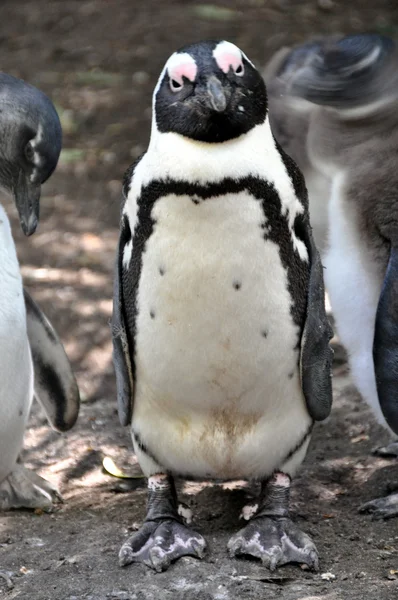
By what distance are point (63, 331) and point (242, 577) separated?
2.31 m

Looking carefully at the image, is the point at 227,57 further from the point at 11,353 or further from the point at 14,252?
the point at 11,353

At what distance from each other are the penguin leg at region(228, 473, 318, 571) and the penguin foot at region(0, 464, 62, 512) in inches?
32.7

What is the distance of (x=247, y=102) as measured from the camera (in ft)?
9.37

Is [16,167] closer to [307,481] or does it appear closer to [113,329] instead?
[113,329]

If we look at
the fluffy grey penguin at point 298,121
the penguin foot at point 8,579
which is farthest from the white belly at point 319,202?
the penguin foot at point 8,579

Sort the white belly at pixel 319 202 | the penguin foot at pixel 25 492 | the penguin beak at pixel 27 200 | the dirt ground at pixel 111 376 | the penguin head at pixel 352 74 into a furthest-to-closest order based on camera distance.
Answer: the white belly at pixel 319 202
the penguin head at pixel 352 74
the penguin foot at pixel 25 492
the penguin beak at pixel 27 200
the dirt ground at pixel 111 376

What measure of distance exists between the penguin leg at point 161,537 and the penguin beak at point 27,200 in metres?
0.94

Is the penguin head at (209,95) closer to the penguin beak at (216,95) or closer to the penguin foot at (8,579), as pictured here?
the penguin beak at (216,95)

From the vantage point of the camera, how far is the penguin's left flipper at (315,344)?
3.10 meters

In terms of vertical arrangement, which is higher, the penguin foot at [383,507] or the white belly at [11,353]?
the white belly at [11,353]

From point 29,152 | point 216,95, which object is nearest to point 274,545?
point 216,95

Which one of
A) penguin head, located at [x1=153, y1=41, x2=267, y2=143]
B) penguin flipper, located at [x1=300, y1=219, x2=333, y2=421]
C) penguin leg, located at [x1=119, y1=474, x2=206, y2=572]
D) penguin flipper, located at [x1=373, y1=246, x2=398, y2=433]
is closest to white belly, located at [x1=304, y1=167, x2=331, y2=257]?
penguin flipper, located at [x1=373, y1=246, x2=398, y2=433]

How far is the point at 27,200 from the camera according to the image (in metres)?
3.60

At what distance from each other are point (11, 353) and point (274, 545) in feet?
3.46
